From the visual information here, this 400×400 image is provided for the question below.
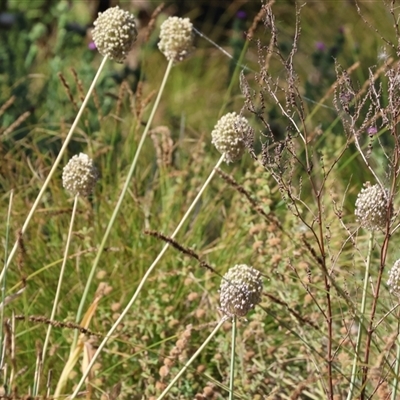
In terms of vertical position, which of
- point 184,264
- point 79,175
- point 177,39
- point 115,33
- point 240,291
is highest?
point 177,39

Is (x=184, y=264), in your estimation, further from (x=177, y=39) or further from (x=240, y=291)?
(x=240, y=291)

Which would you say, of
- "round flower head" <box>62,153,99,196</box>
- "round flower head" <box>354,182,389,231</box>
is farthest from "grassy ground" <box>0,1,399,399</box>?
"round flower head" <box>62,153,99,196</box>

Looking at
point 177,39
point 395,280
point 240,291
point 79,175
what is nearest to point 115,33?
point 177,39

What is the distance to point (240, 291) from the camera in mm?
1884

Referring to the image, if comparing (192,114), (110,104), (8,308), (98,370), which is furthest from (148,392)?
(192,114)

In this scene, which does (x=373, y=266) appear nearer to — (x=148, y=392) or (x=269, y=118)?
(x=148, y=392)

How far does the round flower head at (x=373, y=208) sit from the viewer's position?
6.52 feet

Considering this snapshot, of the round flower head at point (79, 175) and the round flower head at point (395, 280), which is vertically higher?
the round flower head at point (79, 175)

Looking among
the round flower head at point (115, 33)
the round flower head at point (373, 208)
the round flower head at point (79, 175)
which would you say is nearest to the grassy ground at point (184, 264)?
the round flower head at point (373, 208)

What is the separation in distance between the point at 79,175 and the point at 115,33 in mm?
356

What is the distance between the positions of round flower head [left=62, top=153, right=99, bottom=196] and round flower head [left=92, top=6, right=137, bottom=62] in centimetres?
27

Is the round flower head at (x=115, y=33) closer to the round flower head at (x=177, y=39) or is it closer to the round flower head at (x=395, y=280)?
the round flower head at (x=177, y=39)

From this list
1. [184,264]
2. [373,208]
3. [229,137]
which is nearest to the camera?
[373,208]

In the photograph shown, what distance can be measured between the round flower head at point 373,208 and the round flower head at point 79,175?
0.66m
